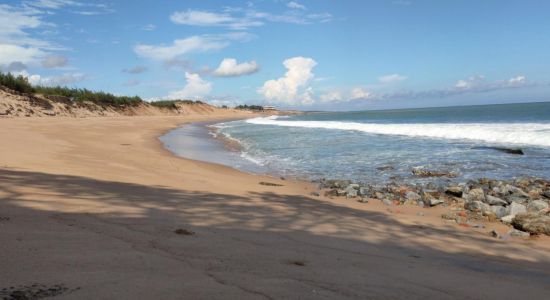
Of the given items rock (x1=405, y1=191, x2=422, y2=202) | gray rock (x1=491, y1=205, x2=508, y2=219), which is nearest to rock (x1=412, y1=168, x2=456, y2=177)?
rock (x1=405, y1=191, x2=422, y2=202)

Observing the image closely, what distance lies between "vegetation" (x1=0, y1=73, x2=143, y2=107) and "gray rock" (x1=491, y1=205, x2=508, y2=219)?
42968 millimetres

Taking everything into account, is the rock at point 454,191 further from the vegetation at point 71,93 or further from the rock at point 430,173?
the vegetation at point 71,93

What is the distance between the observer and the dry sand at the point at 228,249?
8.98 feet

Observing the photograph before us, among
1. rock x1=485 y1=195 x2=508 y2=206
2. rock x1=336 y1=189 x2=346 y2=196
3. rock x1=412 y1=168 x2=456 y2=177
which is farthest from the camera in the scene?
rock x1=412 y1=168 x2=456 y2=177

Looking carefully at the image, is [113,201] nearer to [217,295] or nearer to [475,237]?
[217,295]

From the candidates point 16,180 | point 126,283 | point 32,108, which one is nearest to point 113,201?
point 16,180

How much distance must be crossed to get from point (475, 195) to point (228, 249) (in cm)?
702

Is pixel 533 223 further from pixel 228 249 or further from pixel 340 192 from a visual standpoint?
pixel 228 249

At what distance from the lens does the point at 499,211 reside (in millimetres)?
7590

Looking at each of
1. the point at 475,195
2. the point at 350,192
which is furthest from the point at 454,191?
the point at 350,192

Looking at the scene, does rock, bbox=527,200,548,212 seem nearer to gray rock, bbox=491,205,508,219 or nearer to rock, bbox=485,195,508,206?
rock, bbox=485,195,508,206

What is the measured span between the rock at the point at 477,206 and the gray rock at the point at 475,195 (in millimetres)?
648

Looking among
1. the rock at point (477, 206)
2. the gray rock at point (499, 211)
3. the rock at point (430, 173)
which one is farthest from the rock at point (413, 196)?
the rock at point (430, 173)

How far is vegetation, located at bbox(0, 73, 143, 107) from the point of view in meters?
39.5
